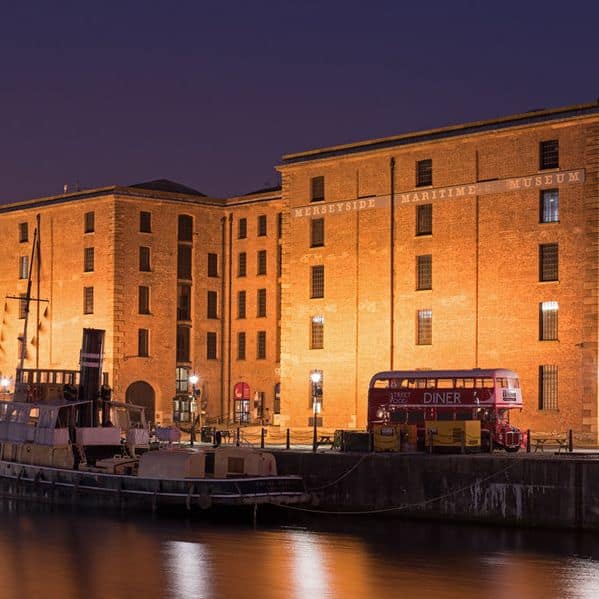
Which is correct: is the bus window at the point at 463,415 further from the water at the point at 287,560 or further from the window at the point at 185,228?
the window at the point at 185,228

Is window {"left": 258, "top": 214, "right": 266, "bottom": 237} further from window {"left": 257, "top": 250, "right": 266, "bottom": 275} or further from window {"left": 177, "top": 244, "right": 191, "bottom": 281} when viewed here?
window {"left": 177, "top": 244, "right": 191, "bottom": 281}

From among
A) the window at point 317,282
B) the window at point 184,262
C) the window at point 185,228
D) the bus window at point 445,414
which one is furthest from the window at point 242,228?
the bus window at point 445,414

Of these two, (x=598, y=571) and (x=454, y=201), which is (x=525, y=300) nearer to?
(x=454, y=201)

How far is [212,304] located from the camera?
294ft

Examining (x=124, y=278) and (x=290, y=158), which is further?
(x=124, y=278)

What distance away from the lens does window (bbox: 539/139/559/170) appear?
63531 mm

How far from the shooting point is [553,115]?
63469mm

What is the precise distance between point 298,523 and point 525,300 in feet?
68.9

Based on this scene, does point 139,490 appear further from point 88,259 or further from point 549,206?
point 88,259

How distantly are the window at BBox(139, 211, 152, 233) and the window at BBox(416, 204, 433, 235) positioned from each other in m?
23.5

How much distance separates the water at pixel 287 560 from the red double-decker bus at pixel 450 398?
10.4 m

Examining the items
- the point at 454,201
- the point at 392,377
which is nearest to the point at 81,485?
the point at 392,377

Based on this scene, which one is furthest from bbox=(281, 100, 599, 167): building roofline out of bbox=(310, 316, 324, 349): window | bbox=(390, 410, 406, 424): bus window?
bbox=(390, 410, 406, 424): bus window

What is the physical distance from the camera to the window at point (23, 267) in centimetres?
9075
